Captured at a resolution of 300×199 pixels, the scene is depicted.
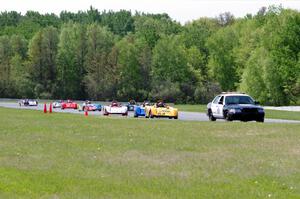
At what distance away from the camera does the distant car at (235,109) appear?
106ft

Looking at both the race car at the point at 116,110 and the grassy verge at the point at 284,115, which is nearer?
the grassy verge at the point at 284,115

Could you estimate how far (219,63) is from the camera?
116000 mm

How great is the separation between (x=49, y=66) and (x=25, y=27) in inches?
2274

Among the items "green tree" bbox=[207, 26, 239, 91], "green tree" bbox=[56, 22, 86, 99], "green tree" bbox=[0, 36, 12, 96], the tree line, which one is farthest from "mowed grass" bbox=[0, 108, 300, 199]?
"green tree" bbox=[56, 22, 86, 99]

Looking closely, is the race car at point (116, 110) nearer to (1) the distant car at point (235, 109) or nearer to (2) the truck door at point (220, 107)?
(1) the distant car at point (235, 109)

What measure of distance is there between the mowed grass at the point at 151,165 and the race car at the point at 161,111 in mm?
18168

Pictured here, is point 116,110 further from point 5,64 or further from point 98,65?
point 5,64

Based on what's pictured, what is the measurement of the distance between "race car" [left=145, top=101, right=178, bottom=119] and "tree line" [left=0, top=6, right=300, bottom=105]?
45806 millimetres

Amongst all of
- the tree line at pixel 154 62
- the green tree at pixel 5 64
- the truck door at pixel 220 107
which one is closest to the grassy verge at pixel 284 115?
the truck door at pixel 220 107

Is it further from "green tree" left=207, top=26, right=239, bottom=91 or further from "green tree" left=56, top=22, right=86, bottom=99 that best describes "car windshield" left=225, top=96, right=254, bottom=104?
"green tree" left=56, top=22, right=86, bottom=99

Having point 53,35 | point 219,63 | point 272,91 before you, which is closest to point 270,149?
point 272,91

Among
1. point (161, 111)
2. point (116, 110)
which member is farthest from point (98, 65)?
point (161, 111)

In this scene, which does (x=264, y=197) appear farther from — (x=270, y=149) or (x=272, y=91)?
(x=272, y=91)

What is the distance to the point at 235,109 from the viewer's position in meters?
32.3
